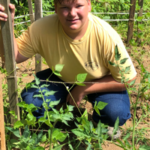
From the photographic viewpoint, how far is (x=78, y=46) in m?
1.45

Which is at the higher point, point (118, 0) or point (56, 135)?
point (118, 0)

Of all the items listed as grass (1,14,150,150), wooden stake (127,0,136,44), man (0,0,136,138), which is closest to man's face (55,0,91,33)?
man (0,0,136,138)

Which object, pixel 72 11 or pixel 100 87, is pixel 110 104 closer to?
pixel 100 87

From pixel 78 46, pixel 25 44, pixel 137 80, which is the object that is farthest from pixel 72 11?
pixel 137 80

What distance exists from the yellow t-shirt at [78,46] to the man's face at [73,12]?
12cm

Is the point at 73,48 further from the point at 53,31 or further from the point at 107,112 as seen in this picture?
the point at 107,112

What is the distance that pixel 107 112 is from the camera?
157cm

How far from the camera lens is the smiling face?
1.27 meters

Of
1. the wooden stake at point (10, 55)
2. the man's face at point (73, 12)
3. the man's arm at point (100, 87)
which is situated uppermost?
the man's face at point (73, 12)

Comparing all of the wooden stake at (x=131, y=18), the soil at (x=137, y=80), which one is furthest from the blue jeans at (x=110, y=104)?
the wooden stake at (x=131, y=18)

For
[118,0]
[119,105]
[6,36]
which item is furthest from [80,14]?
[118,0]

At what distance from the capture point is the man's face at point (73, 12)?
1267 millimetres

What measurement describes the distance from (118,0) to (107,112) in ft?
11.3

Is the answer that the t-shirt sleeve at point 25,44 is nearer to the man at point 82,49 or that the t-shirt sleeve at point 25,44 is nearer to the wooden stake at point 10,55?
the man at point 82,49
